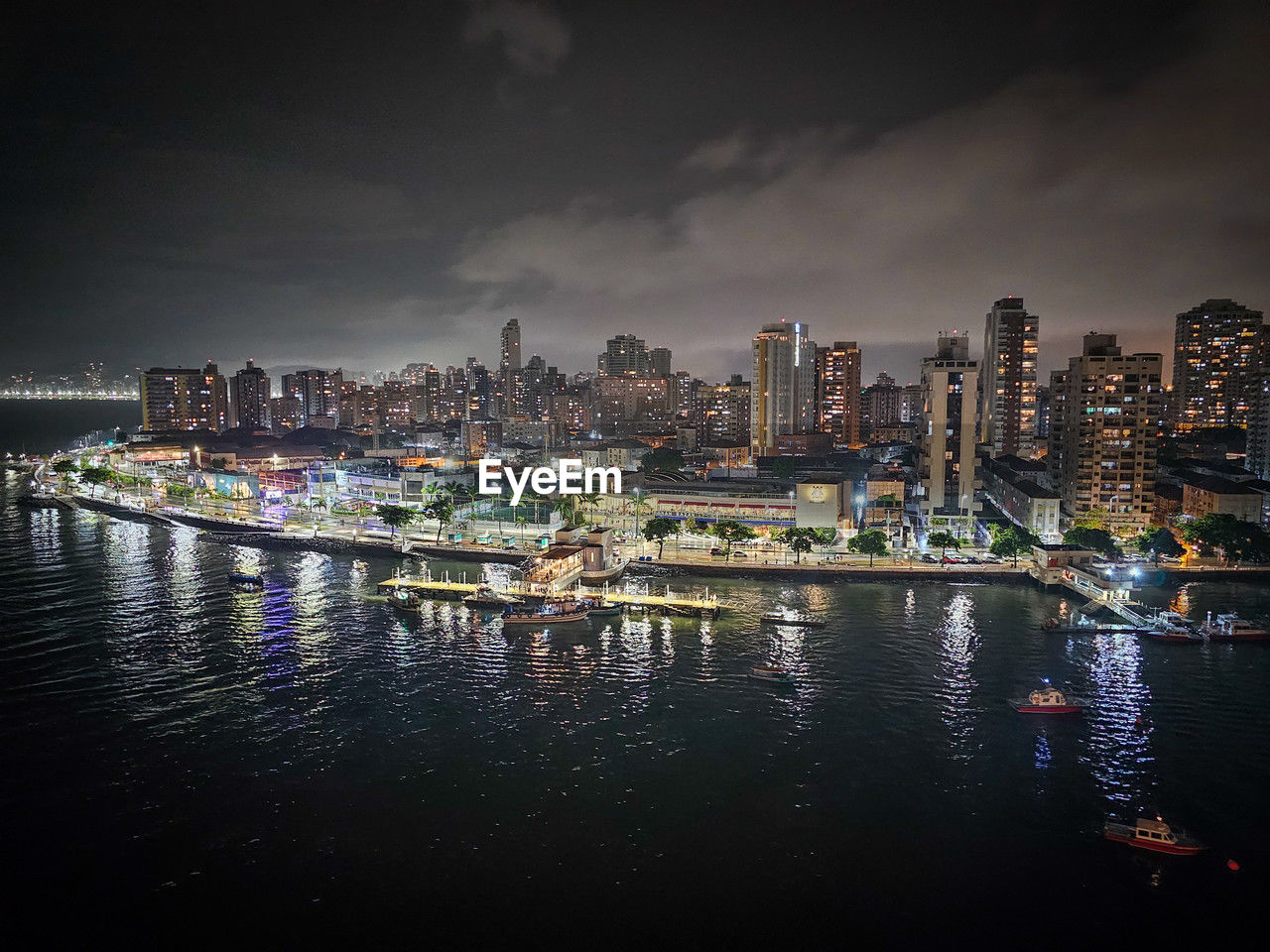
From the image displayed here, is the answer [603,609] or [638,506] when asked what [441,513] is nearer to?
[638,506]

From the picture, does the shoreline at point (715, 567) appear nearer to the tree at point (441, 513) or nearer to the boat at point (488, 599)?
the tree at point (441, 513)

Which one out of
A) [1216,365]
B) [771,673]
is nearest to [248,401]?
[771,673]

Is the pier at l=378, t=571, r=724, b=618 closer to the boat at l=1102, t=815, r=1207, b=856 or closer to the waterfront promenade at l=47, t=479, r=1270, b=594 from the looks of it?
the waterfront promenade at l=47, t=479, r=1270, b=594

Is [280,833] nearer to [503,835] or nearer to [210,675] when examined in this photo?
[503,835]

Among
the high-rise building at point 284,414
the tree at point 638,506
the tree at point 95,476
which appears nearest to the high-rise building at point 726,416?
the tree at point 638,506

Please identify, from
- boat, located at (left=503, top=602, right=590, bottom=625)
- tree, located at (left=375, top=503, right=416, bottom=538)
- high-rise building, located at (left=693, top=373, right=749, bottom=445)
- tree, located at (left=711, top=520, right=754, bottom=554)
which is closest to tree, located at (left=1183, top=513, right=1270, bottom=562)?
tree, located at (left=711, top=520, right=754, bottom=554)
